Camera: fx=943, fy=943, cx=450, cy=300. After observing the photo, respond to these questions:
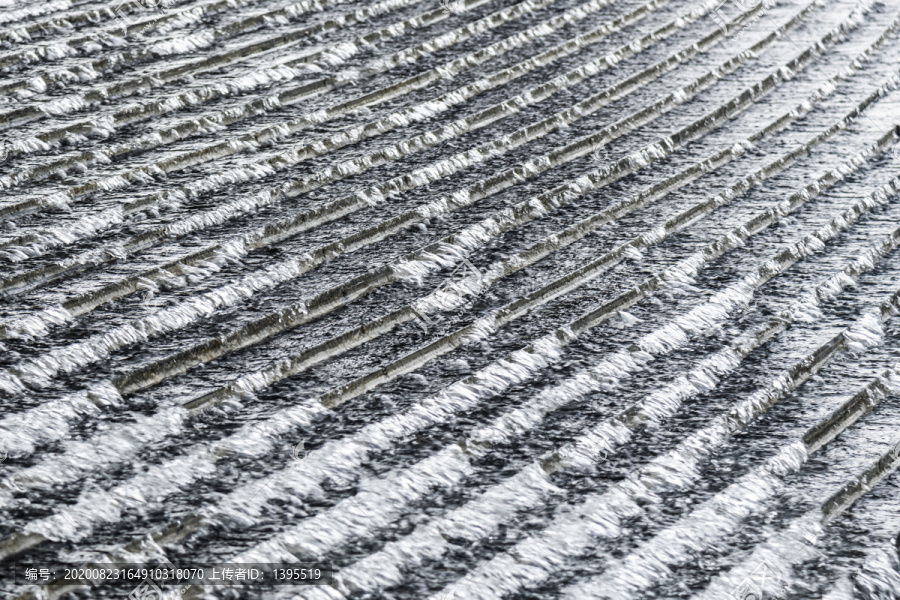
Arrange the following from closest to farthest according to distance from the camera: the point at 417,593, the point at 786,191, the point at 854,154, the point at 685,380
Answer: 1. the point at 417,593
2. the point at 685,380
3. the point at 786,191
4. the point at 854,154

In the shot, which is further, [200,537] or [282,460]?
[282,460]

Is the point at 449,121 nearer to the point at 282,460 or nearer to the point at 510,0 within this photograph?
the point at 510,0

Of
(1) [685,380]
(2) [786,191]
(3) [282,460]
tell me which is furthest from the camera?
(2) [786,191]

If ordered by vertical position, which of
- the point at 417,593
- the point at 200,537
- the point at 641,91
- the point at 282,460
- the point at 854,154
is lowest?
the point at 417,593

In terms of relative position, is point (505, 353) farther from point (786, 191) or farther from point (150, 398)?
point (786, 191)

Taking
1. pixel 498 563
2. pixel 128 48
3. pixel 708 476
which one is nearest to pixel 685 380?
pixel 708 476

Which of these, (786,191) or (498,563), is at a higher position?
(786,191)
